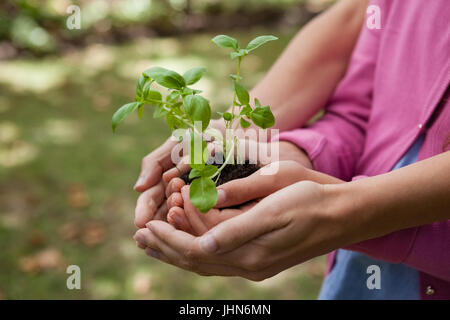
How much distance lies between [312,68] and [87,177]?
3.15 metres

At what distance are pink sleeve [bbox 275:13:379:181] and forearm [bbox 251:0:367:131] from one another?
61mm

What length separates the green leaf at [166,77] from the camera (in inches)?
53.7

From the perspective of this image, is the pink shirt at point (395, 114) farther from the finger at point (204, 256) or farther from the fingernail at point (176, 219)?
the fingernail at point (176, 219)

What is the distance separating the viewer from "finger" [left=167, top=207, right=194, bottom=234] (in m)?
1.42

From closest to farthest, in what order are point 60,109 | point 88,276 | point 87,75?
1. point 88,276
2. point 60,109
3. point 87,75

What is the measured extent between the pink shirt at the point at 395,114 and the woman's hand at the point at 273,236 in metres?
Result: 0.26

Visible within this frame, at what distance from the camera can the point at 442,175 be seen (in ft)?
4.10

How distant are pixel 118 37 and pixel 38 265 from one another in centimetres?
457

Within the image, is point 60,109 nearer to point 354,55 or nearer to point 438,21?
point 354,55

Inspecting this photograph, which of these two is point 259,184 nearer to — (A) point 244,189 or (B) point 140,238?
(A) point 244,189

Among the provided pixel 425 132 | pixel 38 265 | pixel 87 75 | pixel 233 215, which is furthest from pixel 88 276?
pixel 87 75

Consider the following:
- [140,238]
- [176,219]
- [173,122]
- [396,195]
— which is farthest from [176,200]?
[396,195]

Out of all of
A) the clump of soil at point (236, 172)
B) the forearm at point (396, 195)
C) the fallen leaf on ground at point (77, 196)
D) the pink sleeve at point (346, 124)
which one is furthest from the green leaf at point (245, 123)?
the fallen leaf on ground at point (77, 196)

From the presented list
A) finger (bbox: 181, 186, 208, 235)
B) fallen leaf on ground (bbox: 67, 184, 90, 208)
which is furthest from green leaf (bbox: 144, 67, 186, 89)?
fallen leaf on ground (bbox: 67, 184, 90, 208)
